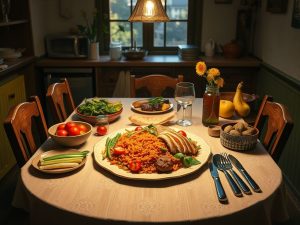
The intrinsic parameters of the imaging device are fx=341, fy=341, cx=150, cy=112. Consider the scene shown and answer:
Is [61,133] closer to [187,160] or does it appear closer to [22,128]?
[22,128]

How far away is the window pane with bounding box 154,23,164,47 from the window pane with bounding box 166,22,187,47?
6cm

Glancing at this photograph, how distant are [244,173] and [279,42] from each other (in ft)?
6.41

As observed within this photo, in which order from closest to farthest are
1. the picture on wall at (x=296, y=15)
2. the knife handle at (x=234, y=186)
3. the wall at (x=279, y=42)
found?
the knife handle at (x=234, y=186) < the picture on wall at (x=296, y=15) < the wall at (x=279, y=42)

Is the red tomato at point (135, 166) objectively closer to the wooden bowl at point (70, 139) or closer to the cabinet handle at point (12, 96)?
the wooden bowl at point (70, 139)

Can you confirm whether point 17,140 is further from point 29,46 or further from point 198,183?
point 29,46

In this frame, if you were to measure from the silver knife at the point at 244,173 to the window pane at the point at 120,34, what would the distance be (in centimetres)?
271

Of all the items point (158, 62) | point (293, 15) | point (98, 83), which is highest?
point (293, 15)

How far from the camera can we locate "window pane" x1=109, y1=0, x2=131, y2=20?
147 inches

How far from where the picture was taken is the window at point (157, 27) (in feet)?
12.2

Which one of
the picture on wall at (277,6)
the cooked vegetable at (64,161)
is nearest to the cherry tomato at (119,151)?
the cooked vegetable at (64,161)

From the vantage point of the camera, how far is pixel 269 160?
1.39 metres

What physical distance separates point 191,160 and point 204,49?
261 centimetres

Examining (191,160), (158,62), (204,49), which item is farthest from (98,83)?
(191,160)

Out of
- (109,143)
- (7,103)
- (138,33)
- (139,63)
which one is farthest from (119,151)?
(138,33)
